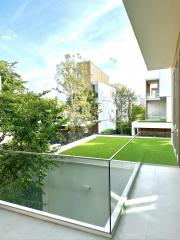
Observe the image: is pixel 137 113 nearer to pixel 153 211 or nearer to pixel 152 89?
pixel 152 89

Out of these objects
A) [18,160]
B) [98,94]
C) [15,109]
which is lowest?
[18,160]

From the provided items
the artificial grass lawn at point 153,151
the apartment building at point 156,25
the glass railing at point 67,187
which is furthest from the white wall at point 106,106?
the glass railing at point 67,187

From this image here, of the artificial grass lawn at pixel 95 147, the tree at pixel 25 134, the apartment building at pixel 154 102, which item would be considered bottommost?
the artificial grass lawn at pixel 95 147

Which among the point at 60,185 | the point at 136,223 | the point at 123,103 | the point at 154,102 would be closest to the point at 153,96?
the point at 154,102

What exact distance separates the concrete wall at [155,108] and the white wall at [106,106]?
3300 millimetres

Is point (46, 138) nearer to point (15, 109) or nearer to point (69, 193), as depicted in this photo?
point (15, 109)

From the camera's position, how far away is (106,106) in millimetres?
21484

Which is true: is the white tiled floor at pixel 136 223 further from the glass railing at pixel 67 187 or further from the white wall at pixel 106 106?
the white wall at pixel 106 106

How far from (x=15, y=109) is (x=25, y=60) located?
14244 mm

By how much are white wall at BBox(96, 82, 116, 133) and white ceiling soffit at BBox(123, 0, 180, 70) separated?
44.5 feet

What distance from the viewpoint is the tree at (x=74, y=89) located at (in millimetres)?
13773

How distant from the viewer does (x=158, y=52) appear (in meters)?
6.10

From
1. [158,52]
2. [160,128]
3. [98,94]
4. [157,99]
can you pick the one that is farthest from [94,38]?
[158,52]

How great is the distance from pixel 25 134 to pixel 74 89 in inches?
390
